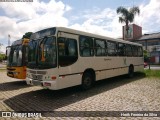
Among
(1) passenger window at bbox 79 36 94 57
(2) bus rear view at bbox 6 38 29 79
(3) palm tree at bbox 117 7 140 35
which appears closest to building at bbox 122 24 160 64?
(3) palm tree at bbox 117 7 140 35

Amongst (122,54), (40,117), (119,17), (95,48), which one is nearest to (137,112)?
(40,117)

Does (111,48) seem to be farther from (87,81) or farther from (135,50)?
(135,50)

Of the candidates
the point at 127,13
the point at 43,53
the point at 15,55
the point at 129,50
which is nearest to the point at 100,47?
the point at 43,53

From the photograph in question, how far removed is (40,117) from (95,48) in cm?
581

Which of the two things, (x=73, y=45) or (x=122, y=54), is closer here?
(x=73, y=45)

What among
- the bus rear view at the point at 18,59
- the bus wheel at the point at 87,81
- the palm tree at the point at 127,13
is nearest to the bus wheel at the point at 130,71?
the bus wheel at the point at 87,81

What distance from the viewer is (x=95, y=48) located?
10695 millimetres

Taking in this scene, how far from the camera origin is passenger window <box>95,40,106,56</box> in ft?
35.6

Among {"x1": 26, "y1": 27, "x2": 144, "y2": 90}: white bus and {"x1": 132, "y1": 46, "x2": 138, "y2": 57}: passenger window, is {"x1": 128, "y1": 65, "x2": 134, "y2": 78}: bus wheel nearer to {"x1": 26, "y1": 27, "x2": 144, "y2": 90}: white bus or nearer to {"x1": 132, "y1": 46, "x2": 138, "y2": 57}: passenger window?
{"x1": 132, "y1": 46, "x2": 138, "y2": 57}: passenger window

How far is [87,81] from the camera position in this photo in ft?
32.8

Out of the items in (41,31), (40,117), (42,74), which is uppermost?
(41,31)

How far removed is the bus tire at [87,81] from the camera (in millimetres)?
9752

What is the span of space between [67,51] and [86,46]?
179 cm

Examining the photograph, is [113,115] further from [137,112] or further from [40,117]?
[40,117]
